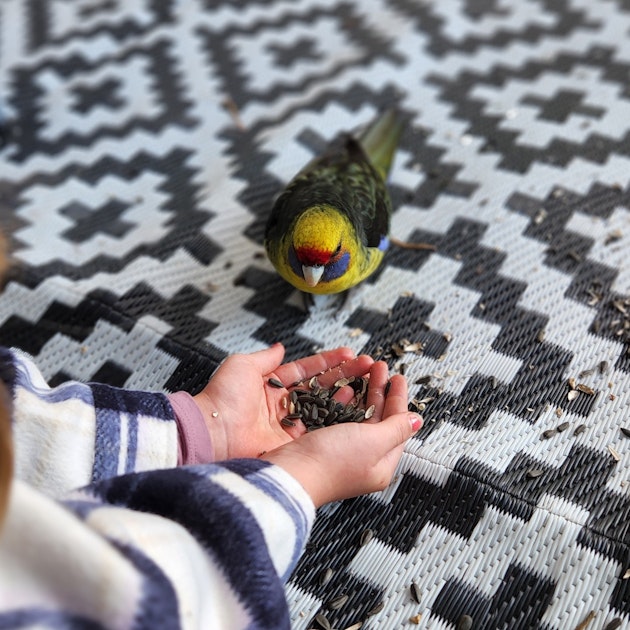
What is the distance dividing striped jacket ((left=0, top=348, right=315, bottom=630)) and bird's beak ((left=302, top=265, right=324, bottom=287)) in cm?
32

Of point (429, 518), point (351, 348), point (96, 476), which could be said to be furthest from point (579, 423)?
point (96, 476)

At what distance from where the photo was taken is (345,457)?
0.84m

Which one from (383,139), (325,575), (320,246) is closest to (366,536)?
(325,575)

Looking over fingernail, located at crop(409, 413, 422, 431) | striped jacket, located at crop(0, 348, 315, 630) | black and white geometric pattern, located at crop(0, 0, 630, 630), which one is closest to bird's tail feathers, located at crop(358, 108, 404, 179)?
black and white geometric pattern, located at crop(0, 0, 630, 630)

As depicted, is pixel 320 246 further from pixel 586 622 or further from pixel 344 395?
pixel 586 622

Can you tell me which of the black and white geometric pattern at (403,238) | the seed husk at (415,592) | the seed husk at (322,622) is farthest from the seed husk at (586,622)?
the seed husk at (322,622)

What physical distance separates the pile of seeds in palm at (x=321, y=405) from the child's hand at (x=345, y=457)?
6cm

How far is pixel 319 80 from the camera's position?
1.89 m

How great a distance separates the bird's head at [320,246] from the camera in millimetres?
1087

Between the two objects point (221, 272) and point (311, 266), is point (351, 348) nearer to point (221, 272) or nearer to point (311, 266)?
point (311, 266)

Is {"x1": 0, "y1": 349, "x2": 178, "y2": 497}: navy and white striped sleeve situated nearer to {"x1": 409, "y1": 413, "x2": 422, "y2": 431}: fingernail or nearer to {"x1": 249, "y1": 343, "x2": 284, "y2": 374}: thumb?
{"x1": 249, "y1": 343, "x2": 284, "y2": 374}: thumb

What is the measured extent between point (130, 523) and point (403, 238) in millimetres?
853

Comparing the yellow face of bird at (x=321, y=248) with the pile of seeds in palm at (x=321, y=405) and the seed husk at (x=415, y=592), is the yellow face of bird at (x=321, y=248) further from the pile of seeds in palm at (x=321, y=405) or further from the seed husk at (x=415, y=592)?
the seed husk at (x=415, y=592)

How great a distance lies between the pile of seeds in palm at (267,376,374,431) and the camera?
958 mm
